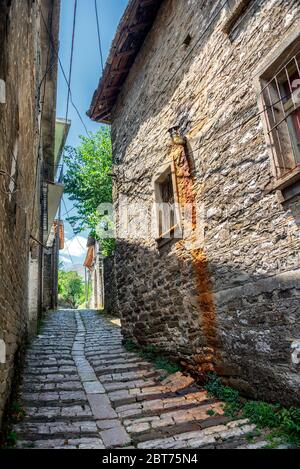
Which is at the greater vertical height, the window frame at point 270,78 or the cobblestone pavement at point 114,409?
the window frame at point 270,78

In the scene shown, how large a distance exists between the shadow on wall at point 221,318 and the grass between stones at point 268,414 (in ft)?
0.33

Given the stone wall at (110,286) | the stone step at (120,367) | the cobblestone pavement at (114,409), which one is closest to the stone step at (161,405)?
the cobblestone pavement at (114,409)

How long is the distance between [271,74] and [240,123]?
0.59 meters

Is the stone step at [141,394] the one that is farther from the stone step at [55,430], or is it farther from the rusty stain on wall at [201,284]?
the stone step at [55,430]

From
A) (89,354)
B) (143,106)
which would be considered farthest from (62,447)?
(143,106)

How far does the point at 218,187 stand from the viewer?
4.20 meters

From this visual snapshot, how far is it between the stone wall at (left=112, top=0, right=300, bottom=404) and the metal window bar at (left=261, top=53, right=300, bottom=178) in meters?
0.13

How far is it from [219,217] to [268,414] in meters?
2.22

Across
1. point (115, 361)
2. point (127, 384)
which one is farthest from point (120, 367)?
point (127, 384)

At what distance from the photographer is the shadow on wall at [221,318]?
123 inches

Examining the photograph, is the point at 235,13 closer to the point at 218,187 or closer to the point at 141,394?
the point at 218,187

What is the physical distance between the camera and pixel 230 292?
12.7 ft

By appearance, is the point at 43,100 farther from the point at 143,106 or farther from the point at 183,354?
the point at 183,354

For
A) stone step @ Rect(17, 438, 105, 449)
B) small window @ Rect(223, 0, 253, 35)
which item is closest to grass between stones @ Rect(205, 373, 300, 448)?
stone step @ Rect(17, 438, 105, 449)
